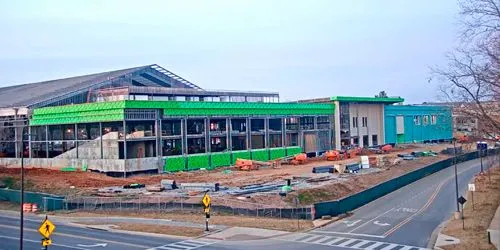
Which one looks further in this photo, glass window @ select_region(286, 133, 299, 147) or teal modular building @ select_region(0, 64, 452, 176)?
glass window @ select_region(286, 133, 299, 147)

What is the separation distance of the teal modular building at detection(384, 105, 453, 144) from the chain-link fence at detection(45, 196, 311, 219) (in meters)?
84.0

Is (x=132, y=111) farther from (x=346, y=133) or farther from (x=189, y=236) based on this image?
(x=346, y=133)

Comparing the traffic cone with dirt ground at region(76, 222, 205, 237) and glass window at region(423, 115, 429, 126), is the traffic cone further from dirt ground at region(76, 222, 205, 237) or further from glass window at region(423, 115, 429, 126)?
glass window at region(423, 115, 429, 126)

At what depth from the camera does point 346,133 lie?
387ft

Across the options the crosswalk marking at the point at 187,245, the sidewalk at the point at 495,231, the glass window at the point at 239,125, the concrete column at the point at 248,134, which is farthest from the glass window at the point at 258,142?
the crosswalk marking at the point at 187,245

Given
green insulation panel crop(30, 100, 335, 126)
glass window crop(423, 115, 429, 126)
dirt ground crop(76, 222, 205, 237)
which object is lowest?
dirt ground crop(76, 222, 205, 237)

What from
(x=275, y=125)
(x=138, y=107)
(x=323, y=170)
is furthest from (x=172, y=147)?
(x=275, y=125)

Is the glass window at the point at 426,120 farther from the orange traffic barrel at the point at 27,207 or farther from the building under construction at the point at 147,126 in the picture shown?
the orange traffic barrel at the point at 27,207

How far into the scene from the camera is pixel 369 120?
125000mm

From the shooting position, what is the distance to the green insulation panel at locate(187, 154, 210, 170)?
84.3 meters

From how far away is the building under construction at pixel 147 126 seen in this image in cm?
7912

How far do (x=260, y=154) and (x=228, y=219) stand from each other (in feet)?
163

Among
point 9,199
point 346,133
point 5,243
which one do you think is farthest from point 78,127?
point 346,133

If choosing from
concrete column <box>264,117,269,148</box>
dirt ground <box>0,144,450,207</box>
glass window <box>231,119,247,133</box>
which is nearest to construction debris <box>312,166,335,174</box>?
dirt ground <box>0,144,450,207</box>
